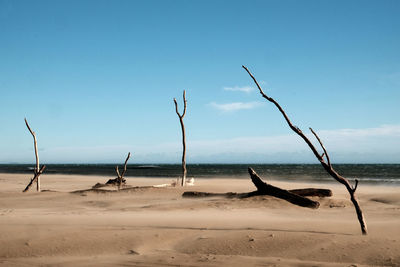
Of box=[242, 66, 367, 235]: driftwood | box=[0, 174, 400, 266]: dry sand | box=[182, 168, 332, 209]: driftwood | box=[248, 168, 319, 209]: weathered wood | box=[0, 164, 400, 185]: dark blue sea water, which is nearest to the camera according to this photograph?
box=[0, 174, 400, 266]: dry sand

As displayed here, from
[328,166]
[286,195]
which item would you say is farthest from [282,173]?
[328,166]

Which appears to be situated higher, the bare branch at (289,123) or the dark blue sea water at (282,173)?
the bare branch at (289,123)

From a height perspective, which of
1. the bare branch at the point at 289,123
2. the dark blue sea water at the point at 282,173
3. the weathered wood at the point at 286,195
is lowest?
the dark blue sea water at the point at 282,173

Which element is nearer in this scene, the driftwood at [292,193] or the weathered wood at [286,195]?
the weathered wood at [286,195]

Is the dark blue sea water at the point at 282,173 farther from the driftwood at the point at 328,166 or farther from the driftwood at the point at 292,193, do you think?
the driftwood at the point at 328,166

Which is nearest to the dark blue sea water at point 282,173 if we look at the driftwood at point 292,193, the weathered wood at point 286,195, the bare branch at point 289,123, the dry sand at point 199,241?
the driftwood at point 292,193

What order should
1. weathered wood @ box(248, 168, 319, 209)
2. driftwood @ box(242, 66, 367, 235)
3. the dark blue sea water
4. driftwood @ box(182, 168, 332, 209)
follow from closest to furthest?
driftwood @ box(242, 66, 367, 235) → weathered wood @ box(248, 168, 319, 209) → driftwood @ box(182, 168, 332, 209) → the dark blue sea water

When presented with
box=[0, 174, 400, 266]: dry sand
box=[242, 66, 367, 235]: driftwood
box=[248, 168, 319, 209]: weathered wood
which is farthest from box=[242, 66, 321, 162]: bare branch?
box=[248, 168, 319, 209]: weathered wood

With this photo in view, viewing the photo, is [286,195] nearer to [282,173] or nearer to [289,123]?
[289,123]

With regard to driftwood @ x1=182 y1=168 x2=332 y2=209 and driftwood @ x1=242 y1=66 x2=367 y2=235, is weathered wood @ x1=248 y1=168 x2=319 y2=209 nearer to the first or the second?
driftwood @ x1=182 y1=168 x2=332 y2=209

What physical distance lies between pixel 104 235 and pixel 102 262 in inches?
61.1

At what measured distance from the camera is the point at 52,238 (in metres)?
7.07

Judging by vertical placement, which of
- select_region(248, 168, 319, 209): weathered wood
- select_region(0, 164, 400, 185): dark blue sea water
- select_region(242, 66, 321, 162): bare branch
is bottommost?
select_region(0, 164, 400, 185): dark blue sea water

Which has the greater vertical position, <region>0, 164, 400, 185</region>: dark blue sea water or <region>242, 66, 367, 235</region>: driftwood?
<region>242, 66, 367, 235</region>: driftwood
